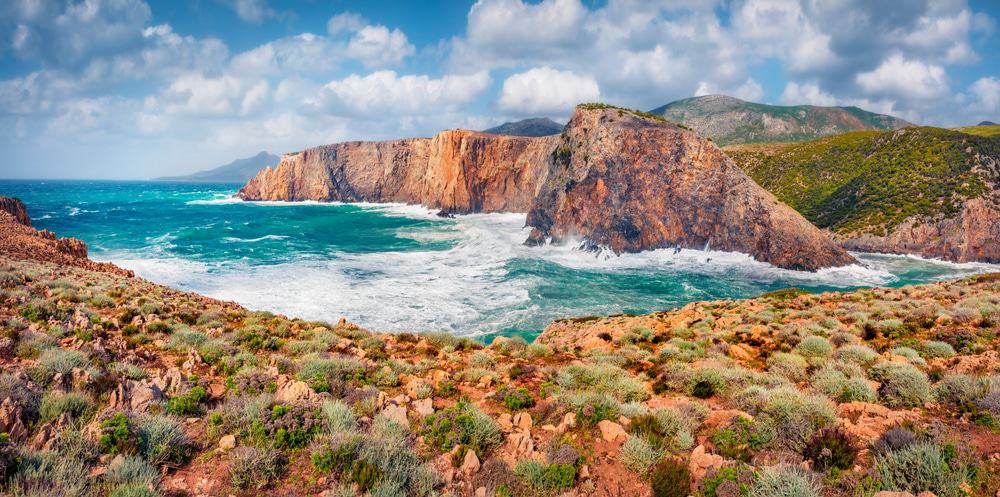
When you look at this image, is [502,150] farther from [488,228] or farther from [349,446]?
[349,446]

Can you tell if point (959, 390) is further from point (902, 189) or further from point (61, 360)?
point (902, 189)

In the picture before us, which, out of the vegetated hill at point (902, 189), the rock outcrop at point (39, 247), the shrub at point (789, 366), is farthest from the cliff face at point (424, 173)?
the shrub at point (789, 366)

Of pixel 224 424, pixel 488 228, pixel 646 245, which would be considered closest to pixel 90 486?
pixel 224 424

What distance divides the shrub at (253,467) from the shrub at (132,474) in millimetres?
677

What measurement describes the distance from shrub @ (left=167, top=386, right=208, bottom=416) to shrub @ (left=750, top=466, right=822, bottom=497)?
7147 mm

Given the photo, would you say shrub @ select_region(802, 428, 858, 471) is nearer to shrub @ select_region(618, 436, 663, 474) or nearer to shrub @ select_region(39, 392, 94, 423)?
shrub @ select_region(618, 436, 663, 474)

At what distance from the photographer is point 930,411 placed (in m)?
6.15

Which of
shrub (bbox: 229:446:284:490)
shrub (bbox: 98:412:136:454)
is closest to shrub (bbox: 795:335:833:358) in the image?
shrub (bbox: 229:446:284:490)

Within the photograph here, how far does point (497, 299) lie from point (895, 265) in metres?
42.9

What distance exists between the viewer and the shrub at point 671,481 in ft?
15.5

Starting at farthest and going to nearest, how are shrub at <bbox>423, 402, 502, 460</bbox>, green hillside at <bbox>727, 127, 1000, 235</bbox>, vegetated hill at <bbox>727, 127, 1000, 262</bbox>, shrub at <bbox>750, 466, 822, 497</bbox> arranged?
green hillside at <bbox>727, 127, 1000, 235</bbox>, vegetated hill at <bbox>727, 127, 1000, 262</bbox>, shrub at <bbox>423, 402, 502, 460</bbox>, shrub at <bbox>750, 466, 822, 497</bbox>

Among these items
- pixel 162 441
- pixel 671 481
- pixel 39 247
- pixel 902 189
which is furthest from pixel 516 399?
pixel 902 189

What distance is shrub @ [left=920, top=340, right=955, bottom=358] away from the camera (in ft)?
28.8

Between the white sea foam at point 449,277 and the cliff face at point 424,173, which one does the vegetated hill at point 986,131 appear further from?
the cliff face at point 424,173
